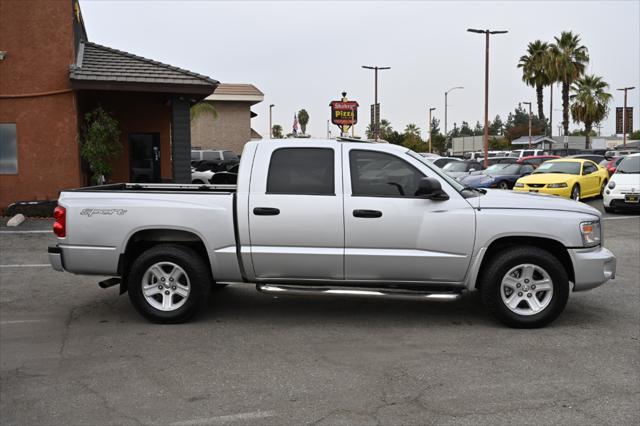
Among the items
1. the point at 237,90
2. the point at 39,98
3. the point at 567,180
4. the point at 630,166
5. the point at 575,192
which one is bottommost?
the point at 575,192

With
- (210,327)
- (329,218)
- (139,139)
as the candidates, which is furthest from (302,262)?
(139,139)

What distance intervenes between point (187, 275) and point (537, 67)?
180 feet

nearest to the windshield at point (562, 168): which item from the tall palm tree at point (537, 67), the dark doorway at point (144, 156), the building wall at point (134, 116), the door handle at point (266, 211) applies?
the building wall at point (134, 116)

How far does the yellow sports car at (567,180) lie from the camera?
20.2 metres

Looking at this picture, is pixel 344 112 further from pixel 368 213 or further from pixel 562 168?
pixel 368 213

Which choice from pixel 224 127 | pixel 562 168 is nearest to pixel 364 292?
pixel 562 168

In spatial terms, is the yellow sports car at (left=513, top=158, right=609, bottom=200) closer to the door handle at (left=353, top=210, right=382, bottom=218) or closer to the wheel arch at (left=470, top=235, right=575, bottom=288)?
the wheel arch at (left=470, top=235, right=575, bottom=288)

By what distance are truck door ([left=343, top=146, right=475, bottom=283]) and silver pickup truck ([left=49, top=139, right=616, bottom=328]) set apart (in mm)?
10

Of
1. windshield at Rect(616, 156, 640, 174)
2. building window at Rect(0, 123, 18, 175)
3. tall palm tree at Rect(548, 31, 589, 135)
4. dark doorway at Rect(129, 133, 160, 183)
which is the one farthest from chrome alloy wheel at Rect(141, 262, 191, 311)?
tall palm tree at Rect(548, 31, 589, 135)

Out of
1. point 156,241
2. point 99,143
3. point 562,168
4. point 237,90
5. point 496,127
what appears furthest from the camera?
point 496,127

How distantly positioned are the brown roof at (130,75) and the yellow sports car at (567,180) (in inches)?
395

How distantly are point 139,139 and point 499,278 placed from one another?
16061 millimetres

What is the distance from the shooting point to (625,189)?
57.5ft

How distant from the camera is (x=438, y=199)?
6.46m
